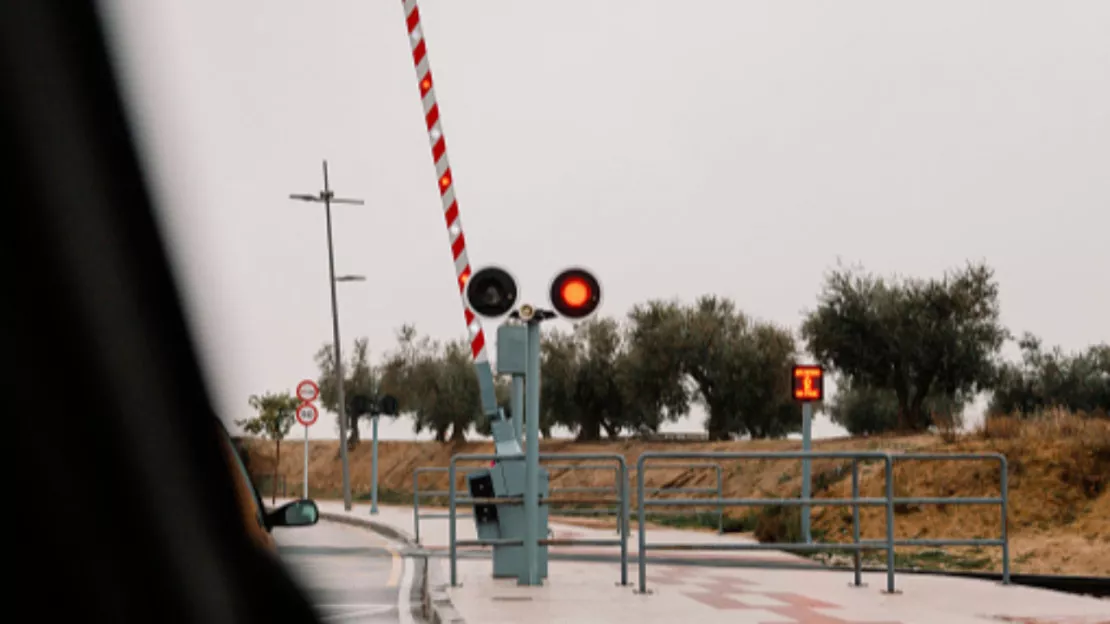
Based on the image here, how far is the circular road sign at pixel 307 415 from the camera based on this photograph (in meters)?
34.2

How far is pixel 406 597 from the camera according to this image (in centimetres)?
1320

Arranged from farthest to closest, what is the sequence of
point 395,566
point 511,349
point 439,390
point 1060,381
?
1. point 439,390
2. point 1060,381
3. point 395,566
4. point 511,349

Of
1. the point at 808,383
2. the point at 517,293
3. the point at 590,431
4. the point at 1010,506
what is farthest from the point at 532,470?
the point at 590,431

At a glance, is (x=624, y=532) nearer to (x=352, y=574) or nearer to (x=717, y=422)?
(x=352, y=574)

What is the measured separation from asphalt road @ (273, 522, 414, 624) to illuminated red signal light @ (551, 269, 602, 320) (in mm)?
2908

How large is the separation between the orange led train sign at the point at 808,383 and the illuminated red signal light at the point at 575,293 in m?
5.85

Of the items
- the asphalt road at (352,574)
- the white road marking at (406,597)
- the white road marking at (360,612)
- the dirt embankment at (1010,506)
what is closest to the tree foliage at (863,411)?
the dirt embankment at (1010,506)

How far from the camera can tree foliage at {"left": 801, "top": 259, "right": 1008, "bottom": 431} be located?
47594 mm

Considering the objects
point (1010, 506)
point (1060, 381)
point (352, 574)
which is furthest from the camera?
point (1060, 381)

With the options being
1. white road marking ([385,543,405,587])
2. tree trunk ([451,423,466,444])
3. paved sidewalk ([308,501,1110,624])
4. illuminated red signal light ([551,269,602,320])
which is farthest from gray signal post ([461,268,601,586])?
tree trunk ([451,423,466,444])

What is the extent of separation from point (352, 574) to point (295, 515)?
28.0 feet

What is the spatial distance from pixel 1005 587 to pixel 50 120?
34.9 ft

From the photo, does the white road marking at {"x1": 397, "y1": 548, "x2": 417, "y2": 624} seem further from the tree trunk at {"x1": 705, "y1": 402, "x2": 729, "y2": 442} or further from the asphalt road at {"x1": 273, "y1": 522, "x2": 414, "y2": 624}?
the tree trunk at {"x1": 705, "y1": 402, "x2": 729, "y2": 442}

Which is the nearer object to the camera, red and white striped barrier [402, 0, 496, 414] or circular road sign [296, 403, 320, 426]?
red and white striped barrier [402, 0, 496, 414]
